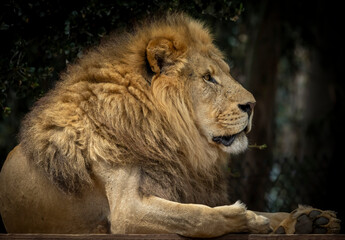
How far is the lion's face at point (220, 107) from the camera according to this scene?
355 centimetres

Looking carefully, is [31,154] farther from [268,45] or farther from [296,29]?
[296,29]

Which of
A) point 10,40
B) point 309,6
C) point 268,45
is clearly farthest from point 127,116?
point 309,6

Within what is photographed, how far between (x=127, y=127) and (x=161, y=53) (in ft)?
1.82

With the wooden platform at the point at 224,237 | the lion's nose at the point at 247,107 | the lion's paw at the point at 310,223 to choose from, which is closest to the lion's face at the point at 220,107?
the lion's nose at the point at 247,107

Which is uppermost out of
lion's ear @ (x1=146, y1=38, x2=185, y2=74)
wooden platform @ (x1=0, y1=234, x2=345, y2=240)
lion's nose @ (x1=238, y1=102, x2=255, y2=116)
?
lion's ear @ (x1=146, y1=38, x2=185, y2=74)

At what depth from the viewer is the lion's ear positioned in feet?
11.8

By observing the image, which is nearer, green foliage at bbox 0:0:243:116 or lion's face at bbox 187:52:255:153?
lion's face at bbox 187:52:255:153

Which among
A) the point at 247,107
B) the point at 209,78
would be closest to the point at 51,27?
the point at 209,78

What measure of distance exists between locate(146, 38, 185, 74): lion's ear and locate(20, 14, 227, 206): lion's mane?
0.02 meters

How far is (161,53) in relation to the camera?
362 cm

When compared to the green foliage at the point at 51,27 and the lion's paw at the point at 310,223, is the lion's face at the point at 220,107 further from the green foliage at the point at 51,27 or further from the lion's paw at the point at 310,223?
the green foliage at the point at 51,27

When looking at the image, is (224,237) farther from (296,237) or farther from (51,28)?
(51,28)

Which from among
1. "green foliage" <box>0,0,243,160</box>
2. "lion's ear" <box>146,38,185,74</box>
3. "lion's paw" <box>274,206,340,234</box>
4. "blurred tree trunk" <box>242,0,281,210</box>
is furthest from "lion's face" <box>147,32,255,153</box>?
"blurred tree trunk" <box>242,0,281,210</box>

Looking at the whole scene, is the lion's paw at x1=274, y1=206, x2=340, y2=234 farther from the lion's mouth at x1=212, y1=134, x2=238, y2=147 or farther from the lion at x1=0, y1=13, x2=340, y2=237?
the lion's mouth at x1=212, y1=134, x2=238, y2=147
